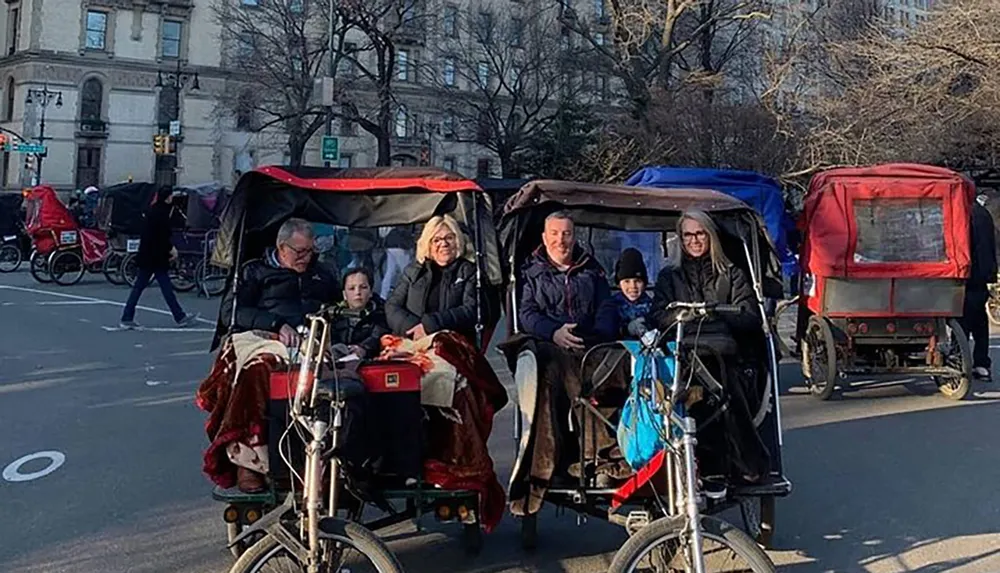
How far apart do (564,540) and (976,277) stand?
23.6 feet

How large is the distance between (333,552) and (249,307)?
2.16 meters

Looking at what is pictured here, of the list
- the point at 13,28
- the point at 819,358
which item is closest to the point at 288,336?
the point at 819,358

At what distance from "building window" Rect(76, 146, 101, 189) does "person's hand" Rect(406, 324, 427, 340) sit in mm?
59088

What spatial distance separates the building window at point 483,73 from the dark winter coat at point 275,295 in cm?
3254

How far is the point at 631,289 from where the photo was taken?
6.20 metres

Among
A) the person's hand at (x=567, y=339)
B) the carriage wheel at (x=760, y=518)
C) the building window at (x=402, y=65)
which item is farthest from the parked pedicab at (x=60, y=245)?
the carriage wheel at (x=760, y=518)

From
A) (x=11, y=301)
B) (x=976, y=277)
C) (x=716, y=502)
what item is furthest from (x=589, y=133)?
(x=716, y=502)

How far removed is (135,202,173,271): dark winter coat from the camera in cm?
1612

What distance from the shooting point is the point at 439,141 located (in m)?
58.3

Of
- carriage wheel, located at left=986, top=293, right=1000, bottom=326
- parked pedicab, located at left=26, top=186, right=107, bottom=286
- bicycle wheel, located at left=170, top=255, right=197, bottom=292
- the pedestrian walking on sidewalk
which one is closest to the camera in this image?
the pedestrian walking on sidewalk

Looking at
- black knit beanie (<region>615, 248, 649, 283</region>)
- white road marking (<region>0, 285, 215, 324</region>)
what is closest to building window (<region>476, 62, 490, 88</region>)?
white road marking (<region>0, 285, 215, 324</region>)

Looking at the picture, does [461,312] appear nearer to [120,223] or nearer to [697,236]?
[697,236]

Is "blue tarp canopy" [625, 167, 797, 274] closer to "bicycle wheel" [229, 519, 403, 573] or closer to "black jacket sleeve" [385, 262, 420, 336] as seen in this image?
"black jacket sleeve" [385, 262, 420, 336]

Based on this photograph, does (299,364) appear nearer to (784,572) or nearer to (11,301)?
(784,572)
